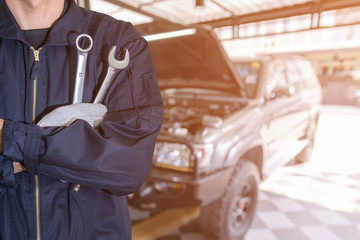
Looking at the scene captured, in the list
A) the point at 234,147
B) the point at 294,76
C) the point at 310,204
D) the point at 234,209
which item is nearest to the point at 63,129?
the point at 234,147

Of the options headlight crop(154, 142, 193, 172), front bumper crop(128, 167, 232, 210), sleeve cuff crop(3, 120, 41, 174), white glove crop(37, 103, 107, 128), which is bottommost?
front bumper crop(128, 167, 232, 210)

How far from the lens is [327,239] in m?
2.42

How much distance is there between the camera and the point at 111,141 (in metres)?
0.81

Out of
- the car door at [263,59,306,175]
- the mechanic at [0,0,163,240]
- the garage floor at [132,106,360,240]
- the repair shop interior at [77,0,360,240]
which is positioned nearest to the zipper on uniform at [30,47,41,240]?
the mechanic at [0,0,163,240]

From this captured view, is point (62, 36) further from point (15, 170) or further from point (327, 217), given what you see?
point (327, 217)

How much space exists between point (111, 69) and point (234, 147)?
4.69 ft

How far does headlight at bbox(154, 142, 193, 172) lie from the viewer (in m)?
2.00

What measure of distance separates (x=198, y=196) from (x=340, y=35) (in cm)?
1861

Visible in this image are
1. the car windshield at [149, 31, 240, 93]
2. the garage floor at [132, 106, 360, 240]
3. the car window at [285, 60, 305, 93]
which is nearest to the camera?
the car windshield at [149, 31, 240, 93]

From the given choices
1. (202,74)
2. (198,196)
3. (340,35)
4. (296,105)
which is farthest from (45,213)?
(340,35)

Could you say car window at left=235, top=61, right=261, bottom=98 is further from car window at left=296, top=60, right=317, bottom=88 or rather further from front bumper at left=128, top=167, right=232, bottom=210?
car window at left=296, top=60, right=317, bottom=88

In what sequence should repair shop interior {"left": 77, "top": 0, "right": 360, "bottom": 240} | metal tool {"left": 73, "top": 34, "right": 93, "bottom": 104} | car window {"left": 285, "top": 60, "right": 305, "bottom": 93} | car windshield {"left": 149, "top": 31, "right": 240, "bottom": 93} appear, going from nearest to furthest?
1. metal tool {"left": 73, "top": 34, "right": 93, "bottom": 104}
2. repair shop interior {"left": 77, "top": 0, "right": 360, "bottom": 240}
3. car windshield {"left": 149, "top": 31, "right": 240, "bottom": 93}
4. car window {"left": 285, "top": 60, "right": 305, "bottom": 93}

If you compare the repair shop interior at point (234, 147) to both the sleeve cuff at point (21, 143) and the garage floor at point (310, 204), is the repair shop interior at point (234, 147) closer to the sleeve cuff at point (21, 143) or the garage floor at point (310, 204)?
the garage floor at point (310, 204)

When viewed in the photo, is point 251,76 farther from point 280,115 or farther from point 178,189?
point 178,189
